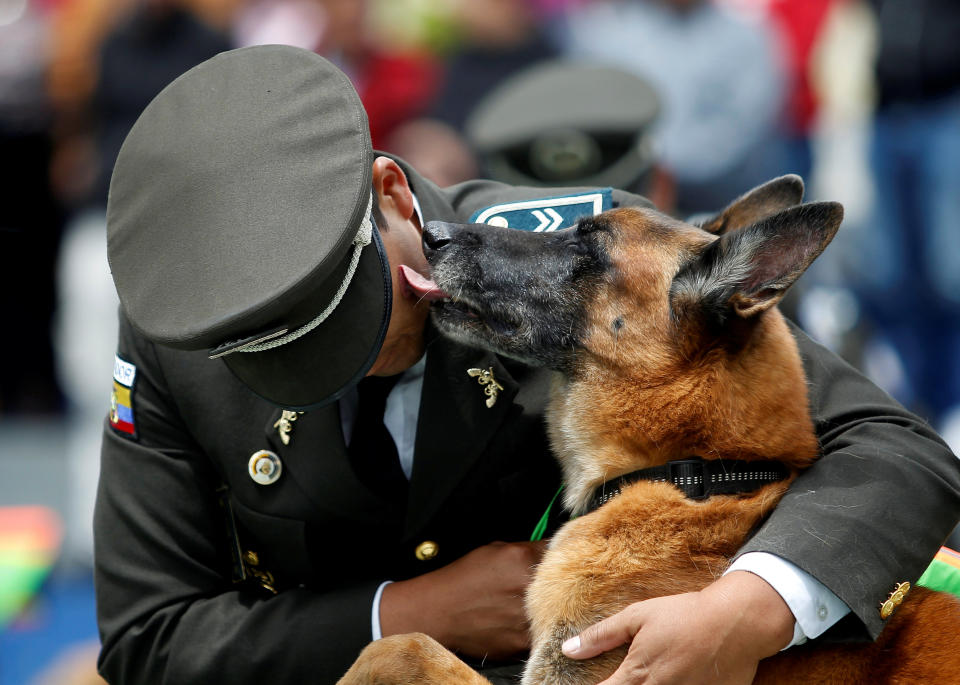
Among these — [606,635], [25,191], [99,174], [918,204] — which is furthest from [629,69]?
[606,635]

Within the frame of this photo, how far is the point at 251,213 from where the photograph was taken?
73.2 inches

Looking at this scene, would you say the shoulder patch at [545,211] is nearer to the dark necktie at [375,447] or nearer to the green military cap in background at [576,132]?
the dark necktie at [375,447]

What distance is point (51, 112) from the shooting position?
615 centimetres

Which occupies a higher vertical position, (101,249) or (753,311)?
(753,311)

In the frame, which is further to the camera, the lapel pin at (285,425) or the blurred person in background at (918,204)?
the blurred person in background at (918,204)

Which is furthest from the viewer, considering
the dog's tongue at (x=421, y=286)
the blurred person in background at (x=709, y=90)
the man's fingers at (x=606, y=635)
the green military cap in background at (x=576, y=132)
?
the blurred person in background at (x=709, y=90)

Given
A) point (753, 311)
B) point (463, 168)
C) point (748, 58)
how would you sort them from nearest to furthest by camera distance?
point (753, 311)
point (463, 168)
point (748, 58)

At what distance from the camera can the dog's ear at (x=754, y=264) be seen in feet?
6.84

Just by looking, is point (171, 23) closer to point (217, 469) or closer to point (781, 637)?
point (217, 469)

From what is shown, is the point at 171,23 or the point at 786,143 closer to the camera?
the point at 171,23

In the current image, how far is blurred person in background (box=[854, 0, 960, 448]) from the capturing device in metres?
5.71

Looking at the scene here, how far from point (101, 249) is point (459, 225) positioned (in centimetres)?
406

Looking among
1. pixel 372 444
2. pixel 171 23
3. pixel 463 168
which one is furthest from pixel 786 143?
pixel 372 444

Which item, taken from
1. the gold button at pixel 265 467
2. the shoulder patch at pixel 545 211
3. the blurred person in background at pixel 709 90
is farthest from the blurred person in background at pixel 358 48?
the gold button at pixel 265 467
